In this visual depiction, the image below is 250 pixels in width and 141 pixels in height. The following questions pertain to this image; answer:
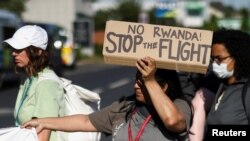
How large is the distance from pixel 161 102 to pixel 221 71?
1.17 metres

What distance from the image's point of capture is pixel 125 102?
14.7ft

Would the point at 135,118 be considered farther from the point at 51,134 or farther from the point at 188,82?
the point at 188,82

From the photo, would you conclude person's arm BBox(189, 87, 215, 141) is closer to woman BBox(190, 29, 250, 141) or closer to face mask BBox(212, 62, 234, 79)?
woman BBox(190, 29, 250, 141)

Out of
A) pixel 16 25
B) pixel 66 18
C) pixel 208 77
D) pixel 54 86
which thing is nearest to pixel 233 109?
pixel 208 77

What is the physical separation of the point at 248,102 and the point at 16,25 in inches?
897

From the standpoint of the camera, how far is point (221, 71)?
16.5 ft

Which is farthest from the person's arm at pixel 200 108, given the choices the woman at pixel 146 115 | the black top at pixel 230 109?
the woman at pixel 146 115

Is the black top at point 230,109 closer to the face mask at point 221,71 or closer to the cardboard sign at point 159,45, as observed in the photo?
the face mask at point 221,71

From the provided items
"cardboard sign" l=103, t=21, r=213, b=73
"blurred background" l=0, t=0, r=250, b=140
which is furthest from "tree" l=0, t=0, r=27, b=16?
"cardboard sign" l=103, t=21, r=213, b=73

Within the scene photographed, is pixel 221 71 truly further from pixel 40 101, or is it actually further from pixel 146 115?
pixel 40 101

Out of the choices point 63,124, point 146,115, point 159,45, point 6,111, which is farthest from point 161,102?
point 6,111

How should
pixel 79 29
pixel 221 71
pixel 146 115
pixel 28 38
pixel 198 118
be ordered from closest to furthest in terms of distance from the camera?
pixel 146 115, pixel 28 38, pixel 221 71, pixel 198 118, pixel 79 29

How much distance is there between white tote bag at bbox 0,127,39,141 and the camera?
4.61 metres

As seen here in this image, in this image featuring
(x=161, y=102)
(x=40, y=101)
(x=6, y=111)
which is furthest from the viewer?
(x=6, y=111)
